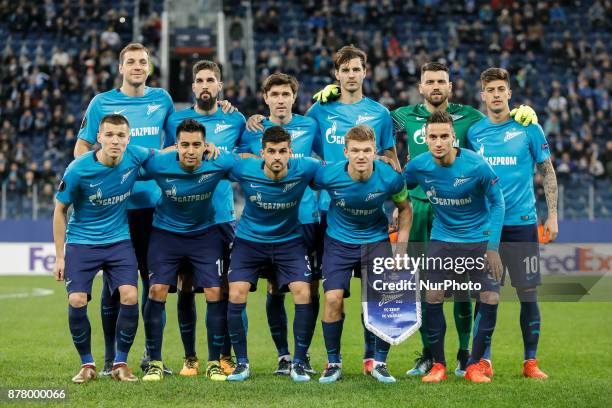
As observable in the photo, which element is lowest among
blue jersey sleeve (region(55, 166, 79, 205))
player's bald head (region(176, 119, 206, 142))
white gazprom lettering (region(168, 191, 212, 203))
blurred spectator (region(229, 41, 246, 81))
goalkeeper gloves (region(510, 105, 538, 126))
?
white gazprom lettering (region(168, 191, 212, 203))

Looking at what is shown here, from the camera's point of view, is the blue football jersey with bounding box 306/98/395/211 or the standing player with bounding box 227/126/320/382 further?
the blue football jersey with bounding box 306/98/395/211

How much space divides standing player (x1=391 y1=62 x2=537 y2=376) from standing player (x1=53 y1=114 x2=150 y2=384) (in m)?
2.20

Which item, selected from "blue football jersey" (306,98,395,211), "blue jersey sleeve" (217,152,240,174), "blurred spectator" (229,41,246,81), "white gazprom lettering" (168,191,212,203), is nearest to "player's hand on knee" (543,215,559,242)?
"blue football jersey" (306,98,395,211)

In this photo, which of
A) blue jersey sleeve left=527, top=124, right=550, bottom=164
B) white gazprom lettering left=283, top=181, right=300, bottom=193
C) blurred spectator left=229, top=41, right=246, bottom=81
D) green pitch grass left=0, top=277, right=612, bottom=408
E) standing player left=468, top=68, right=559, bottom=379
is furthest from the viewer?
blurred spectator left=229, top=41, right=246, bottom=81

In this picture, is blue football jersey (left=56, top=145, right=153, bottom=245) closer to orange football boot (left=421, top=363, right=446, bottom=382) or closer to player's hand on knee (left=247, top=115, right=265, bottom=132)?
player's hand on knee (left=247, top=115, right=265, bottom=132)

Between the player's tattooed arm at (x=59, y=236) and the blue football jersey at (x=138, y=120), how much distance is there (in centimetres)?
67

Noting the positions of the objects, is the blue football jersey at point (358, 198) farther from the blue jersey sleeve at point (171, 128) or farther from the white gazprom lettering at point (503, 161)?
the blue jersey sleeve at point (171, 128)

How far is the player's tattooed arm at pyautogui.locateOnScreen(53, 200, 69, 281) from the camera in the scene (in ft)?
23.5

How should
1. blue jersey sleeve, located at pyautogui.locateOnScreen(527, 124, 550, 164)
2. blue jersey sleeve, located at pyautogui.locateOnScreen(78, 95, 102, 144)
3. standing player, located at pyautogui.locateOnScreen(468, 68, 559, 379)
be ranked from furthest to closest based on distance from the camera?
blue jersey sleeve, located at pyautogui.locateOnScreen(78, 95, 102, 144) < blue jersey sleeve, located at pyautogui.locateOnScreen(527, 124, 550, 164) < standing player, located at pyautogui.locateOnScreen(468, 68, 559, 379)

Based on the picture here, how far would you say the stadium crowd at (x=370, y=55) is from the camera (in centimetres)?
2283

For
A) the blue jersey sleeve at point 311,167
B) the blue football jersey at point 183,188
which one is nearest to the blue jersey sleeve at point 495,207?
the blue jersey sleeve at point 311,167

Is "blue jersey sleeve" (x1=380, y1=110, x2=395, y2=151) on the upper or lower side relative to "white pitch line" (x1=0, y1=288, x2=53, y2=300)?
upper

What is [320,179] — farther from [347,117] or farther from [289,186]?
[347,117]

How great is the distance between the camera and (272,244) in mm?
7496
